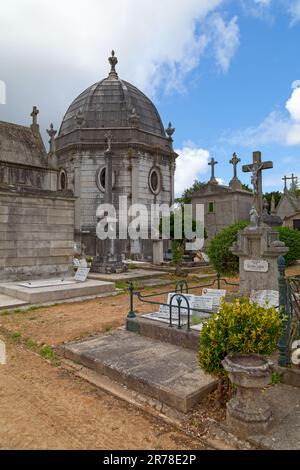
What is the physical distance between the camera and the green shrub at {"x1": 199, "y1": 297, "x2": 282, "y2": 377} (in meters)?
3.62

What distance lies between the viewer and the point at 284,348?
14.5 feet

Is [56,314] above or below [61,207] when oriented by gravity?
below

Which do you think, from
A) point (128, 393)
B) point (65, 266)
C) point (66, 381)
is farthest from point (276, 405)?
point (65, 266)

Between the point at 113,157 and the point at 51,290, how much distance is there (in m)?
15.3

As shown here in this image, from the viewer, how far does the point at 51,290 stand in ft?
34.6

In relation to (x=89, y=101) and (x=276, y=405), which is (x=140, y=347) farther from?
(x=89, y=101)

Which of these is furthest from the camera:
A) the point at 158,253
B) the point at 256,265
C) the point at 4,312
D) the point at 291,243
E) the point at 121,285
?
the point at 158,253

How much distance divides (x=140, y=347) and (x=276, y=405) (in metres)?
2.52

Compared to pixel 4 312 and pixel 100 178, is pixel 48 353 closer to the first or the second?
pixel 4 312

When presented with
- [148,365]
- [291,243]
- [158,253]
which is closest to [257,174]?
[291,243]

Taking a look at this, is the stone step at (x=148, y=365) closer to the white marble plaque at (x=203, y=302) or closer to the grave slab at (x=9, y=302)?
the white marble plaque at (x=203, y=302)

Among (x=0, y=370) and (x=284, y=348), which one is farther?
(x=0, y=370)

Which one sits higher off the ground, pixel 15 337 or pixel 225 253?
pixel 225 253

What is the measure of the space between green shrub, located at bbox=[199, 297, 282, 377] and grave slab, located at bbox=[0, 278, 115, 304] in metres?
7.44
